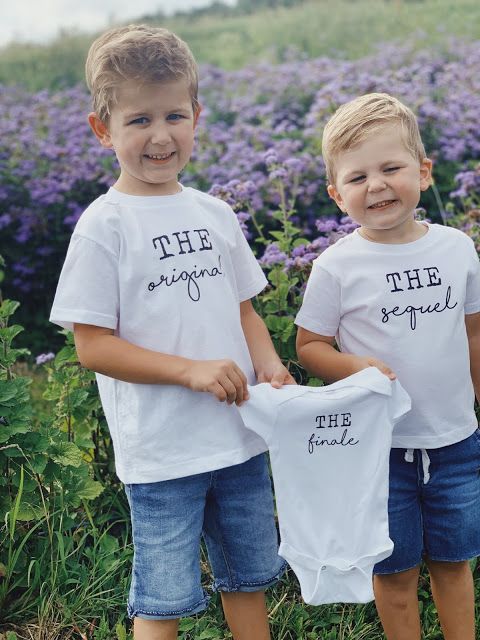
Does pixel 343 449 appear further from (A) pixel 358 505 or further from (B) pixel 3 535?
(B) pixel 3 535

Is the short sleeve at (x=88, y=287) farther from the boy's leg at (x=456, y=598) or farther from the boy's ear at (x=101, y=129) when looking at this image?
the boy's leg at (x=456, y=598)

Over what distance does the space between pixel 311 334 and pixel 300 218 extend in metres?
2.92

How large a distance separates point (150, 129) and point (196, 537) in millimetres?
972

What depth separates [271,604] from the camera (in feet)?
8.80

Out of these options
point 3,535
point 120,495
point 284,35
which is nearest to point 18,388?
point 3,535

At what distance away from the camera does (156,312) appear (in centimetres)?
202

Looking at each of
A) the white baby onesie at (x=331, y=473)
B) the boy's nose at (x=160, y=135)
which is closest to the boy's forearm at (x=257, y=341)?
the white baby onesie at (x=331, y=473)

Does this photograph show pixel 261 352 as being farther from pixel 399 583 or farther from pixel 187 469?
pixel 399 583

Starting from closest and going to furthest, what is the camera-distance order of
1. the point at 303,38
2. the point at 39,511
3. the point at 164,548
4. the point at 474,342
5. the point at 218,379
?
the point at 218,379, the point at 164,548, the point at 474,342, the point at 39,511, the point at 303,38

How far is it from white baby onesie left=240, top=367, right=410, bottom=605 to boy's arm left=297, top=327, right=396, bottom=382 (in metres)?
0.08

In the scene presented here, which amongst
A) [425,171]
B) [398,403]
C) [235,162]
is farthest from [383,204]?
[235,162]

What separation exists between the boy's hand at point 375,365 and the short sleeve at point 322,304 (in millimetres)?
144

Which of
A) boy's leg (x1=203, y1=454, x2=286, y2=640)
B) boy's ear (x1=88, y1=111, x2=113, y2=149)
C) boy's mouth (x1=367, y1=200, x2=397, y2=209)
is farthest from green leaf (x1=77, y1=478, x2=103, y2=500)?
boy's mouth (x1=367, y1=200, x2=397, y2=209)

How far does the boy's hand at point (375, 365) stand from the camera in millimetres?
2062
